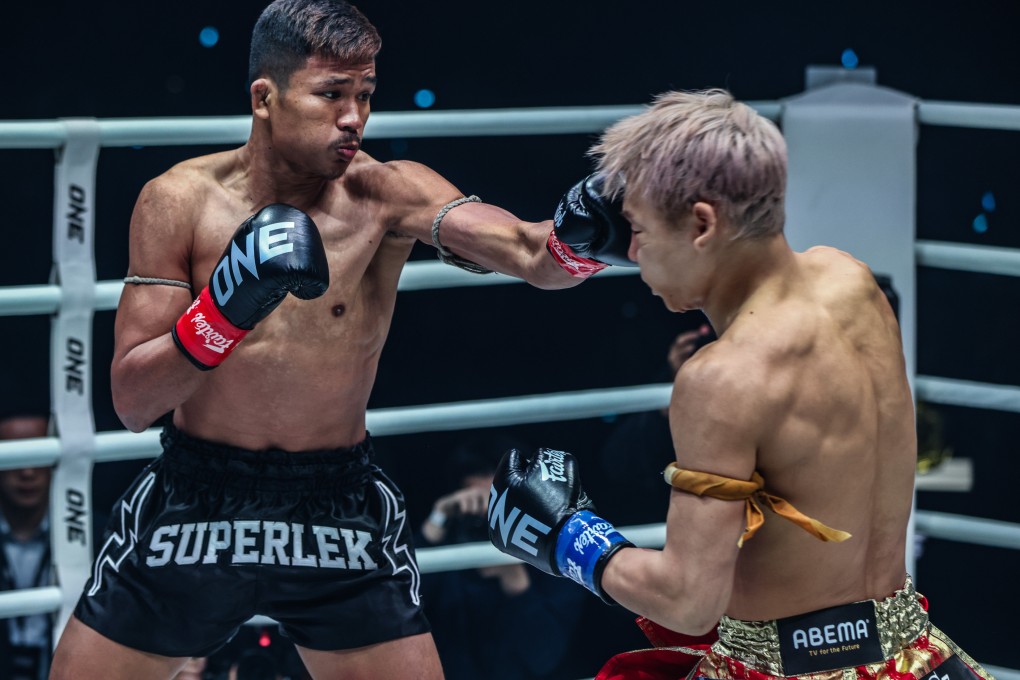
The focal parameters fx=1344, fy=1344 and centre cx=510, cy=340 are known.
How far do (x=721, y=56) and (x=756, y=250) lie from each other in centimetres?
234

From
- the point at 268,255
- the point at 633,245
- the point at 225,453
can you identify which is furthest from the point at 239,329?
the point at 633,245

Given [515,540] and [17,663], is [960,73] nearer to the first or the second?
[515,540]

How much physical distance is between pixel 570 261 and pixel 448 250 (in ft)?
0.86

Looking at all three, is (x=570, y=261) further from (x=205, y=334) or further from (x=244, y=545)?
(x=244, y=545)

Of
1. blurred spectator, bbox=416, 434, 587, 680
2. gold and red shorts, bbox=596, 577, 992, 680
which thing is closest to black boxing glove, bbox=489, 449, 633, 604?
gold and red shorts, bbox=596, 577, 992, 680

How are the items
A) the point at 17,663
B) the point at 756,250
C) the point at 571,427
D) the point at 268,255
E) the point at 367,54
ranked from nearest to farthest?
the point at 756,250 → the point at 268,255 → the point at 367,54 → the point at 17,663 → the point at 571,427

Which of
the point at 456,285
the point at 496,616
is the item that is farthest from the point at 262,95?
the point at 496,616

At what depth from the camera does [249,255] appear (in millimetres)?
2090

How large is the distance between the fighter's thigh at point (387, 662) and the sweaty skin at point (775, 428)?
25.8 inches

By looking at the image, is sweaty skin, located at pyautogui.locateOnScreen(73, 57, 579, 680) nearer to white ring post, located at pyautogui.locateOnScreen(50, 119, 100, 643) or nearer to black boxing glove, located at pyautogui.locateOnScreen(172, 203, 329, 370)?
black boxing glove, located at pyautogui.locateOnScreen(172, 203, 329, 370)

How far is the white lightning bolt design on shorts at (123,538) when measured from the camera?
229 cm

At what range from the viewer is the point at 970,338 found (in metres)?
3.92

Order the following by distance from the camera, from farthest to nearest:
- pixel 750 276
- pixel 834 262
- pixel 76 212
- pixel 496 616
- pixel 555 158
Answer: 1. pixel 555 158
2. pixel 496 616
3. pixel 76 212
4. pixel 834 262
5. pixel 750 276

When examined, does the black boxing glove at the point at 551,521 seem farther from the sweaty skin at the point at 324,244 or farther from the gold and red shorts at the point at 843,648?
the sweaty skin at the point at 324,244
